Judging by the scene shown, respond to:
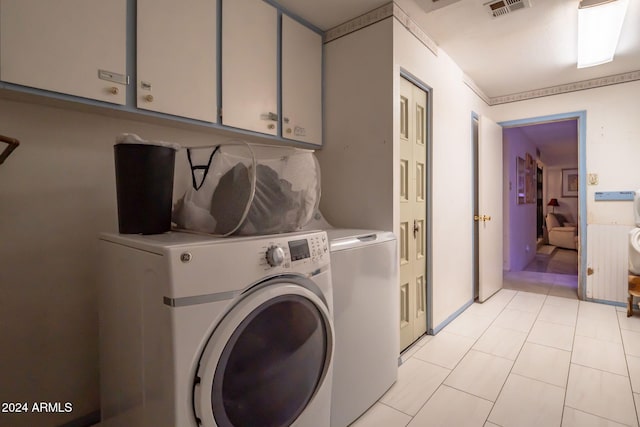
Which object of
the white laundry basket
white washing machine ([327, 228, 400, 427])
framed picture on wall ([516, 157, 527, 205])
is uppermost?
framed picture on wall ([516, 157, 527, 205])

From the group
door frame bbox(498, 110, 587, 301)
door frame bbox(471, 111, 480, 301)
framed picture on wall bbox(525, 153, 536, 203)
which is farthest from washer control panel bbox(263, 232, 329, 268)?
framed picture on wall bbox(525, 153, 536, 203)

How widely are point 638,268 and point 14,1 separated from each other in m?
4.43

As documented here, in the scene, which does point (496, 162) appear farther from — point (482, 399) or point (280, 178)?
point (280, 178)

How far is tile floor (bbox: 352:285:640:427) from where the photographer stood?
1524 millimetres

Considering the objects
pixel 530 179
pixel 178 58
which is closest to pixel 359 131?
pixel 178 58

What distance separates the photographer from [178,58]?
144cm

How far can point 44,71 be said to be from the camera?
1091 millimetres

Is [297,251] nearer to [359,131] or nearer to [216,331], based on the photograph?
[216,331]

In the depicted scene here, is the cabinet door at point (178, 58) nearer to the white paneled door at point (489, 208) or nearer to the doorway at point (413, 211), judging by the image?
the doorway at point (413, 211)

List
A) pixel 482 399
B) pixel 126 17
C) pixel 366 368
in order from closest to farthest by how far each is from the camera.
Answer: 1. pixel 126 17
2. pixel 366 368
3. pixel 482 399

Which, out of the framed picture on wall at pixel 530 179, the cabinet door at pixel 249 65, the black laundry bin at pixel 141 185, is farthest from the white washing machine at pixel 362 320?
the framed picture on wall at pixel 530 179

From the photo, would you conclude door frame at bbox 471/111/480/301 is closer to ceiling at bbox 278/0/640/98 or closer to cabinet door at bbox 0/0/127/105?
ceiling at bbox 278/0/640/98

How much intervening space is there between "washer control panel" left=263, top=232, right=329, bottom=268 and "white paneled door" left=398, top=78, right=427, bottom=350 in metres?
1.04

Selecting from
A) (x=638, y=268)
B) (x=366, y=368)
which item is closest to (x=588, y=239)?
(x=638, y=268)
